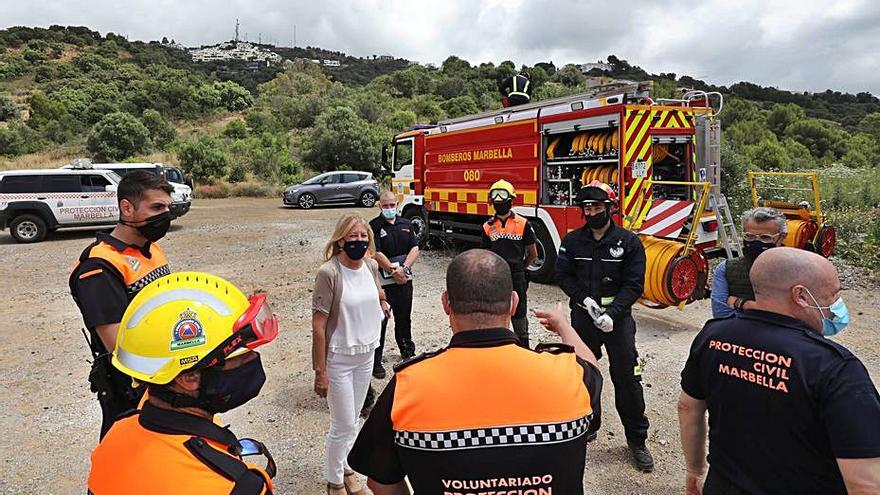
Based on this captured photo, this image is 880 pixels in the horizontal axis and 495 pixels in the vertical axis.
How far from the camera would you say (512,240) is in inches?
212

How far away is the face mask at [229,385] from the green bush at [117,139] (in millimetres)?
33213

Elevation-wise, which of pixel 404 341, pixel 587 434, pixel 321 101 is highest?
pixel 321 101

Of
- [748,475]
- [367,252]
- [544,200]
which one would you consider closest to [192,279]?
[748,475]

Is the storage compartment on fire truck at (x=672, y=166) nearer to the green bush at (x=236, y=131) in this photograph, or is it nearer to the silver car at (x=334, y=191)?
the silver car at (x=334, y=191)

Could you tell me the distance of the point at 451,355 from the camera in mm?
1438

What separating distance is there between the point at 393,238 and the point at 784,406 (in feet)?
12.7

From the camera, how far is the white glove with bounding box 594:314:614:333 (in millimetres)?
3557

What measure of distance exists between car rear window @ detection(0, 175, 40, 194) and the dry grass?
53.0ft

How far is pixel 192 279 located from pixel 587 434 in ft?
3.74

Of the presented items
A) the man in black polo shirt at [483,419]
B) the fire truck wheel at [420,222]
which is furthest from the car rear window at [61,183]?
the man in black polo shirt at [483,419]

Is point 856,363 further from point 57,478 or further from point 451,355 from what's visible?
point 57,478

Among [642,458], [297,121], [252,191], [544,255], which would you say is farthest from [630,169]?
[297,121]

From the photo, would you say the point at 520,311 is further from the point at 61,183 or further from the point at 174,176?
the point at 174,176

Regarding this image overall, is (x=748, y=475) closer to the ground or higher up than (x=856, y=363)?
closer to the ground
